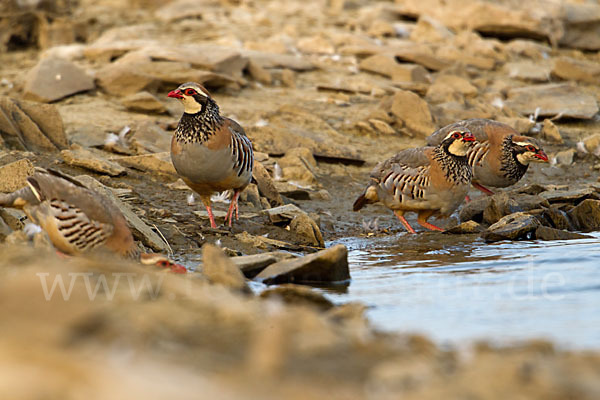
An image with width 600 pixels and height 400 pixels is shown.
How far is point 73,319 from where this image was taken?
3.00 meters

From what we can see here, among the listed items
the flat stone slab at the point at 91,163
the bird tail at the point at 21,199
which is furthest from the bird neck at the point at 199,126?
the bird tail at the point at 21,199

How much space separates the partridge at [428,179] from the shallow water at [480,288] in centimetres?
45

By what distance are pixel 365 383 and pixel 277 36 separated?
12851 millimetres

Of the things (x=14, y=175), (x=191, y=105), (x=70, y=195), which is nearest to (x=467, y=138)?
(x=191, y=105)

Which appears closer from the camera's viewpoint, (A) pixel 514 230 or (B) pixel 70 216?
(B) pixel 70 216

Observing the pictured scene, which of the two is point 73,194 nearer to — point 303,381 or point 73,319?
point 73,319

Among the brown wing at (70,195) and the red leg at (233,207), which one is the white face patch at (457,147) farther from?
the brown wing at (70,195)

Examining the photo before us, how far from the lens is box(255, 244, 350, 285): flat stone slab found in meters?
5.89

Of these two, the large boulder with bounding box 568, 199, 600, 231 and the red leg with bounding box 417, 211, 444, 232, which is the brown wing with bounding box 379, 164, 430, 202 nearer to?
the red leg with bounding box 417, 211, 444, 232

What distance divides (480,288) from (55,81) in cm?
806

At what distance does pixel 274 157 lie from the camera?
34.4 ft

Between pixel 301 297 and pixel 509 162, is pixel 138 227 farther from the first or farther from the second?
pixel 509 162

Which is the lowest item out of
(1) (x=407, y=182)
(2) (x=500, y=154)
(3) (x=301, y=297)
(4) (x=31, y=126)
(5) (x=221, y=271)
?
(2) (x=500, y=154)

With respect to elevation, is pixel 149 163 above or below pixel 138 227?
below
